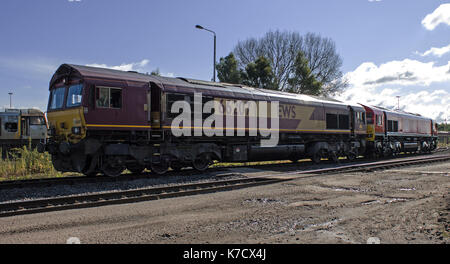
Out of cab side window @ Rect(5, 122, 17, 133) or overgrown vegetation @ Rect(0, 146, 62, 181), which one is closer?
overgrown vegetation @ Rect(0, 146, 62, 181)

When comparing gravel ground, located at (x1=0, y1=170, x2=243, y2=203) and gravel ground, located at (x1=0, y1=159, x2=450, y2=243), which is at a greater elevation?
gravel ground, located at (x1=0, y1=170, x2=243, y2=203)

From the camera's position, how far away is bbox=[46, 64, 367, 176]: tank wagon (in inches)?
442

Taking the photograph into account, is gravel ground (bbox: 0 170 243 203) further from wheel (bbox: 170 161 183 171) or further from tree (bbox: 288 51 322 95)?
tree (bbox: 288 51 322 95)

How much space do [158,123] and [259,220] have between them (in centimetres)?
699

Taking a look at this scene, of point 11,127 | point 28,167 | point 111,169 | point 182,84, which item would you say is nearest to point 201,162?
point 182,84

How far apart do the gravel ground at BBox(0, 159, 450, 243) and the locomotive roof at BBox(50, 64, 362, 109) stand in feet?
17.0

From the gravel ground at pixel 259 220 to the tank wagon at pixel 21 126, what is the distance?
24821 mm

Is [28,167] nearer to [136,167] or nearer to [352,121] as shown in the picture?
[136,167]

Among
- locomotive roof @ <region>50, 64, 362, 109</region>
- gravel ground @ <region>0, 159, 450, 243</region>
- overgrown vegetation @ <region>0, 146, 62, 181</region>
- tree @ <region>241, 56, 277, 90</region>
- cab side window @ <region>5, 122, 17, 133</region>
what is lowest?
gravel ground @ <region>0, 159, 450, 243</region>

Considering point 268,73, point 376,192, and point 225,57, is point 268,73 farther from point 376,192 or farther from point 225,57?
point 376,192

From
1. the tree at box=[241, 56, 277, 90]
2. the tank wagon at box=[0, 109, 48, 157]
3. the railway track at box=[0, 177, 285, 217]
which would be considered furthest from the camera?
the tree at box=[241, 56, 277, 90]

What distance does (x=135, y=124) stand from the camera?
12.1m

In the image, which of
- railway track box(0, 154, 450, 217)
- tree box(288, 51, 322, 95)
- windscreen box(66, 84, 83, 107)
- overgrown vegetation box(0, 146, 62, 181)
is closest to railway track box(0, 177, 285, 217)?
railway track box(0, 154, 450, 217)

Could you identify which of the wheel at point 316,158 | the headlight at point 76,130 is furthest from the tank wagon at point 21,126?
the wheel at point 316,158
